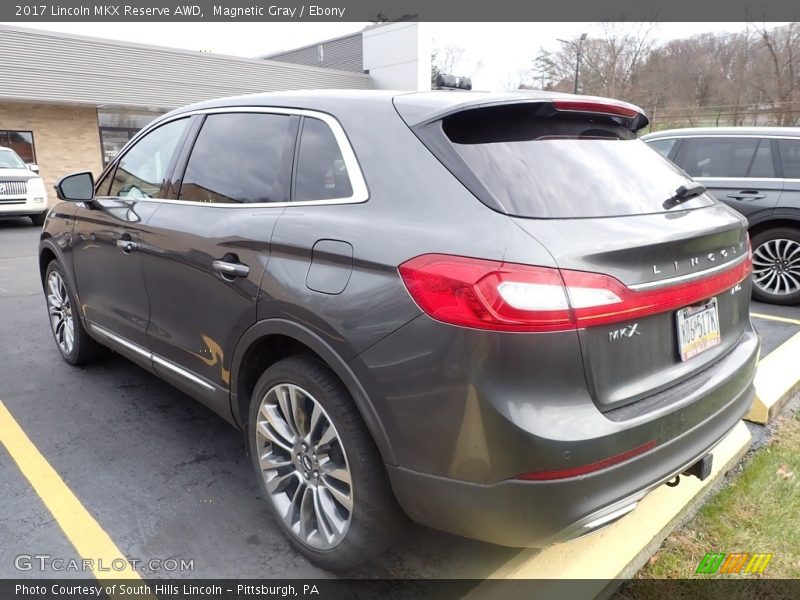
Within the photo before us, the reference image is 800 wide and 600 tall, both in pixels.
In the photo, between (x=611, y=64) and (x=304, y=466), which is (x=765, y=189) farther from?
(x=611, y=64)

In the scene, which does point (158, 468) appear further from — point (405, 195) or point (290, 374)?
point (405, 195)

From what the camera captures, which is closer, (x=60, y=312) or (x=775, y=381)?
(x=775, y=381)

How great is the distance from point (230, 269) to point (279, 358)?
422mm

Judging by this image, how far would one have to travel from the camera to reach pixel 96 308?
3.68 metres

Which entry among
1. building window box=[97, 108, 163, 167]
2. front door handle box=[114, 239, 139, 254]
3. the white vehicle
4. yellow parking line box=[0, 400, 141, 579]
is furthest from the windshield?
front door handle box=[114, 239, 139, 254]

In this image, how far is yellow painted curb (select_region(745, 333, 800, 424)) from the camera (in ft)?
11.2

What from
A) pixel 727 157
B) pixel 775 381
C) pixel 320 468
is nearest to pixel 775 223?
pixel 727 157

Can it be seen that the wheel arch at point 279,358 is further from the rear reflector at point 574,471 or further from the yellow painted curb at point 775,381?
the yellow painted curb at point 775,381

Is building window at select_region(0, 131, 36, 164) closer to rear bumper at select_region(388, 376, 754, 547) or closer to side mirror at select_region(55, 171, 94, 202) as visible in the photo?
side mirror at select_region(55, 171, 94, 202)

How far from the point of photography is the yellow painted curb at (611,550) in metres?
2.13

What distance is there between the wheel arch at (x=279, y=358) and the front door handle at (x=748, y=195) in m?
5.73

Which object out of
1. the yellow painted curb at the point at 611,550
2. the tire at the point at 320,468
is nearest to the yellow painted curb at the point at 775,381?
the yellow painted curb at the point at 611,550

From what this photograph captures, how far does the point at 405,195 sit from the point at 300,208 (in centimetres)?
52

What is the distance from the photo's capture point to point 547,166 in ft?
6.59
